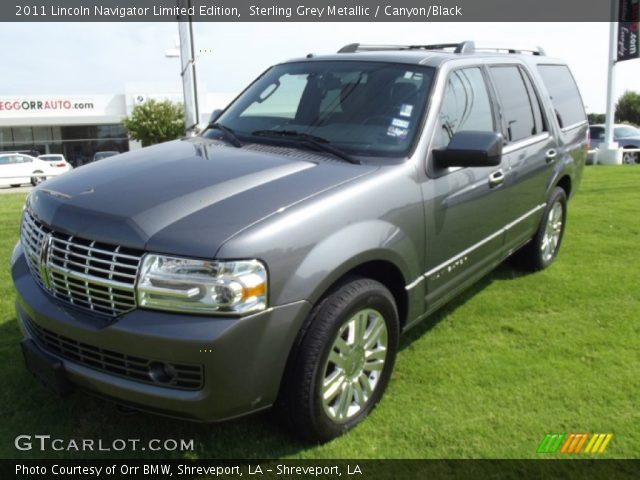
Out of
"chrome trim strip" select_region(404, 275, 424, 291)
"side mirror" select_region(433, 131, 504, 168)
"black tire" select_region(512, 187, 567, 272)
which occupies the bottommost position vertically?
"black tire" select_region(512, 187, 567, 272)

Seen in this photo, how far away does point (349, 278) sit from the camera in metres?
2.75

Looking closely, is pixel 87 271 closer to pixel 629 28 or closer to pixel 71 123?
pixel 629 28

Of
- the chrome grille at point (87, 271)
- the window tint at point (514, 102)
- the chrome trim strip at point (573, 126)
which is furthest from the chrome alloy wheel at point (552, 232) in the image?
the chrome grille at point (87, 271)

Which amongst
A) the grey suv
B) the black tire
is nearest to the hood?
the grey suv

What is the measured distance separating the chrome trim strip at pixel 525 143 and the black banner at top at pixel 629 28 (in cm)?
1528

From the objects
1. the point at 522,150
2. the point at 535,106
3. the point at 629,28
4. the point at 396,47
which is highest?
the point at 629,28

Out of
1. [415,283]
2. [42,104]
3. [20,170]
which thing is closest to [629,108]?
[20,170]

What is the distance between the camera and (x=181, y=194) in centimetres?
257

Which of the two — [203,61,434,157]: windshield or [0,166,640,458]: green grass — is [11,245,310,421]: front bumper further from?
[203,61,434,157]: windshield

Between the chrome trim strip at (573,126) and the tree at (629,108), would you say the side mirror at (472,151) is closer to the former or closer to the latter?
the chrome trim strip at (573,126)

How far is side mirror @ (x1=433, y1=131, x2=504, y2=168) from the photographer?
3086 millimetres

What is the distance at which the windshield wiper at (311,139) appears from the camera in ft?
10.2

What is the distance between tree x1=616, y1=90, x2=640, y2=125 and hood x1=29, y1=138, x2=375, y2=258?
46.9 m

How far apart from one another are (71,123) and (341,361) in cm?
4300
